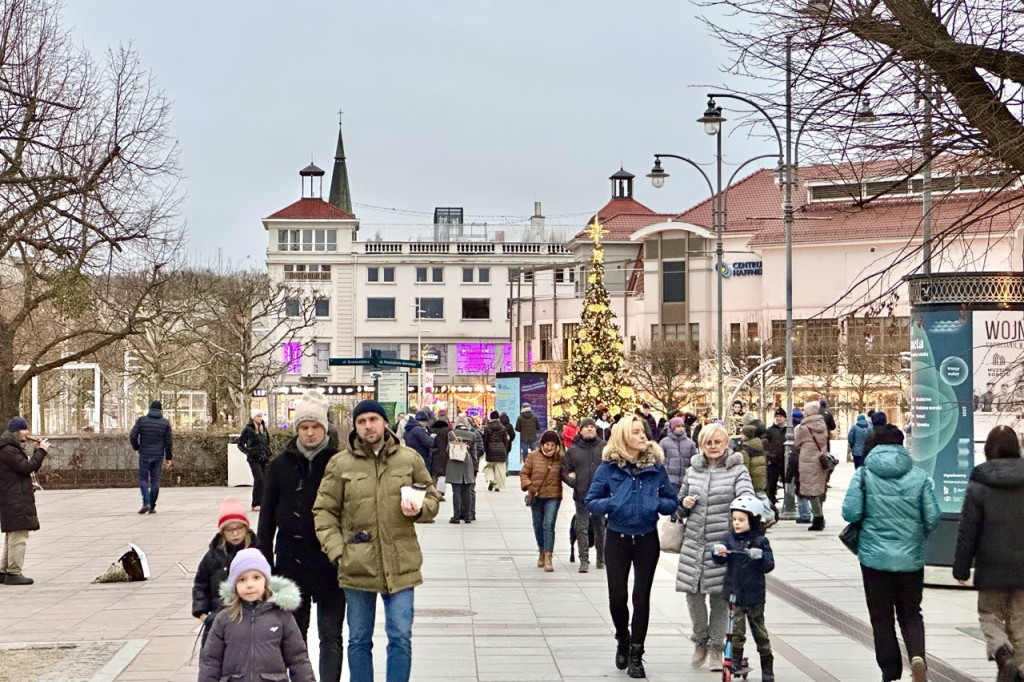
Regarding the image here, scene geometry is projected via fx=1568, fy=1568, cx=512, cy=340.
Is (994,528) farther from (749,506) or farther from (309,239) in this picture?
(309,239)

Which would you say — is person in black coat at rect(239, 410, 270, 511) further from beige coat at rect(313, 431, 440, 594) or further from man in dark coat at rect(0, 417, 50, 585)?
beige coat at rect(313, 431, 440, 594)

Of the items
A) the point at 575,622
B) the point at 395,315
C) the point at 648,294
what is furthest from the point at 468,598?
the point at 395,315

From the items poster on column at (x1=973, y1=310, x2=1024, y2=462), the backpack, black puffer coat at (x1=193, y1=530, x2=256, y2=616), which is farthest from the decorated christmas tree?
black puffer coat at (x1=193, y1=530, x2=256, y2=616)

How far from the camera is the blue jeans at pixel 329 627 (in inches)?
367

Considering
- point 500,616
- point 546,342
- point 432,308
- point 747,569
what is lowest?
point 500,616

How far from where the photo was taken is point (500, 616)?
1394 cm

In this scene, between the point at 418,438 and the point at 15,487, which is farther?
the point at 418,438

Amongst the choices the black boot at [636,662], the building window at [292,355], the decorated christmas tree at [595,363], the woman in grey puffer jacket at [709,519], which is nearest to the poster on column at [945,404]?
the woman in grey puffer jacket at [709,519]

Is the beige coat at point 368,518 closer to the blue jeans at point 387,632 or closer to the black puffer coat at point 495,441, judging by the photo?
the blue jeans at point 387,632

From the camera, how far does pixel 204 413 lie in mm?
84062

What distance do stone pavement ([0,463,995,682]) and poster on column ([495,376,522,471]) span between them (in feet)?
66.3

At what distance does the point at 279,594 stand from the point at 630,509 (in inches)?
164

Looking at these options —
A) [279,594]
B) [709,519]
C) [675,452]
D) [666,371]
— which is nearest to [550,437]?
[675,452]

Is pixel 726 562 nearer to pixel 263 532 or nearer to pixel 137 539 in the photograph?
pixel 263 532
